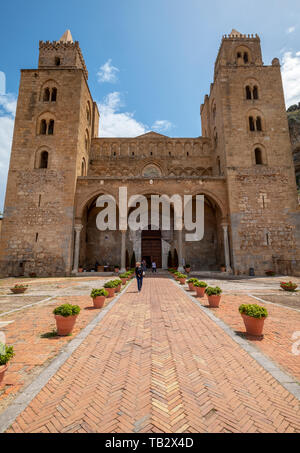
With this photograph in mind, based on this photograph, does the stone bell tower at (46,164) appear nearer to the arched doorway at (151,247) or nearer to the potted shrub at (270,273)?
the arched doorway at (151,247)

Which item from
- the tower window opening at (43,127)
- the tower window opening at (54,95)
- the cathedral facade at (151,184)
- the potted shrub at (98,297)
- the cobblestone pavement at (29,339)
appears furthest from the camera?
the tower window opening at (54,95)

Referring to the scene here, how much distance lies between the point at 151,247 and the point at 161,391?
21.6 m

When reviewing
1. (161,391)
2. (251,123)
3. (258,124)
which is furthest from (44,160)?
(161,391)

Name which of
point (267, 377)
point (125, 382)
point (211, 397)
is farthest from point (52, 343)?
point (267, 377)

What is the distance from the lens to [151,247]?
961 inches

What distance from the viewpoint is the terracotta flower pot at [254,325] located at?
4.80m

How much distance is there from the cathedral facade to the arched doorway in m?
0.11

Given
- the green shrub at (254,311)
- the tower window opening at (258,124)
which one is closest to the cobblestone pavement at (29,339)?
the green shrub at (254,311)

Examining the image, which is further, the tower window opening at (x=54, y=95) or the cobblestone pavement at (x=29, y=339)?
the tower window opening at (x=54, y=95)

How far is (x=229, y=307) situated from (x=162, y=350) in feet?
13.5

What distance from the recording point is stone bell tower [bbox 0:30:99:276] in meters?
18.8

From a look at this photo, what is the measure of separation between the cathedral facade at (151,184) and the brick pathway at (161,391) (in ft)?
51.6

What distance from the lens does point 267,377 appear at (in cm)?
322
